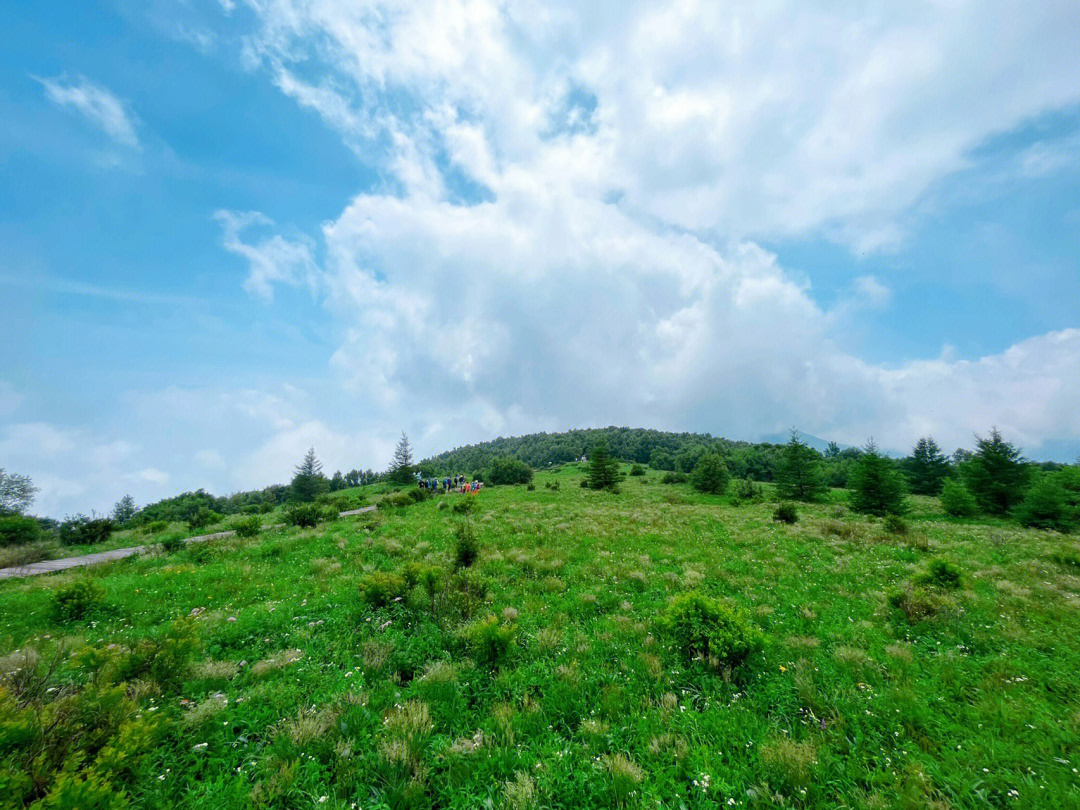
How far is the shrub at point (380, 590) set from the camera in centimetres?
961

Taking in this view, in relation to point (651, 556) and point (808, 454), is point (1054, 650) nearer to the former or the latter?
point (651, 556)

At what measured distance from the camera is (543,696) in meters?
6.26

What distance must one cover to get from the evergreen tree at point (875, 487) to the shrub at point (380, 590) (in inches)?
1683

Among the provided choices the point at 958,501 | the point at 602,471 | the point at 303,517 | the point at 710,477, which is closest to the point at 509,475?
the point at 602,471

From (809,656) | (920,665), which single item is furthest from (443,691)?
(920,665)

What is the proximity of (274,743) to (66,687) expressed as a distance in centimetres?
379

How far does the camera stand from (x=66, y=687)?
228 inches

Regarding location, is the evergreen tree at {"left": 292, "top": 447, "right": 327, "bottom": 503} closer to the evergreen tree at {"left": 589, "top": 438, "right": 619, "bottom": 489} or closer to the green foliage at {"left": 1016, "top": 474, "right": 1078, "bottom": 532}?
the evergreen tree at {"left": 589, "top": 438, "right": 619, "bottom": 489}

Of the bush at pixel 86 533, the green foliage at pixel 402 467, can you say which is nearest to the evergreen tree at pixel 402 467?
the green foliage at pixel 402 467

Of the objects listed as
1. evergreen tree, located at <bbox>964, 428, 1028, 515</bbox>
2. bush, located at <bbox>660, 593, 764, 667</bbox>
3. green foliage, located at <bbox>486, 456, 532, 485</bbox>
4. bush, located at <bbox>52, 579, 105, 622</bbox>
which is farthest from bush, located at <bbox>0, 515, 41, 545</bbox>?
evergreen tree, located at <bbox>964, 428, 1028, 515</bbox>

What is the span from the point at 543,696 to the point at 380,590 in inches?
212

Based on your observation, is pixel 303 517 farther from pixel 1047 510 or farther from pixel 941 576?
pixel 1047 510

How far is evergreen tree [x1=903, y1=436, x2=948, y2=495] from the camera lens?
181ft

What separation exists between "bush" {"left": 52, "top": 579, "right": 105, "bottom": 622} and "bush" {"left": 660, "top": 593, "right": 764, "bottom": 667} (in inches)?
562
